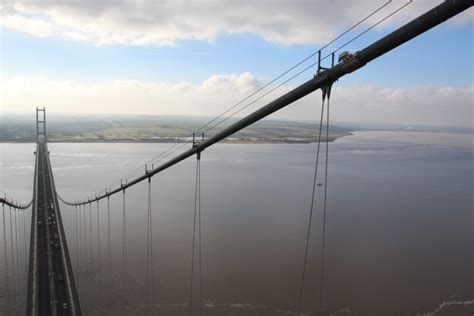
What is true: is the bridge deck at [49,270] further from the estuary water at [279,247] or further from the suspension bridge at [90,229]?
the estuary water at [279,247]

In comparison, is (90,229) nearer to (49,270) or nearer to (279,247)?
(49,270)

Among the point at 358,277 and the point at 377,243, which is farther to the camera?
the point at 377,243

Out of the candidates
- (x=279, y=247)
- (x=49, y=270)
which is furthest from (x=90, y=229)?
(x=279, y=247)

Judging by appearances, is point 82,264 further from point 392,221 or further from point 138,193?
point 392,221

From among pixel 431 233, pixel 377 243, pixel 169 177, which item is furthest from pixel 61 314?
pixel 169 177

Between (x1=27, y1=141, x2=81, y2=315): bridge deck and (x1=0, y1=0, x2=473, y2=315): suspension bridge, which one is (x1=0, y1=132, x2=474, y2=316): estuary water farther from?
(x1=27, y1=141, x2=81, y2=315): bridge deck

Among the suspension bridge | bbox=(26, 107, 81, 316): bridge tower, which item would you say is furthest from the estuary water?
bbox=(26, 107, 81, 316): bridge tower
